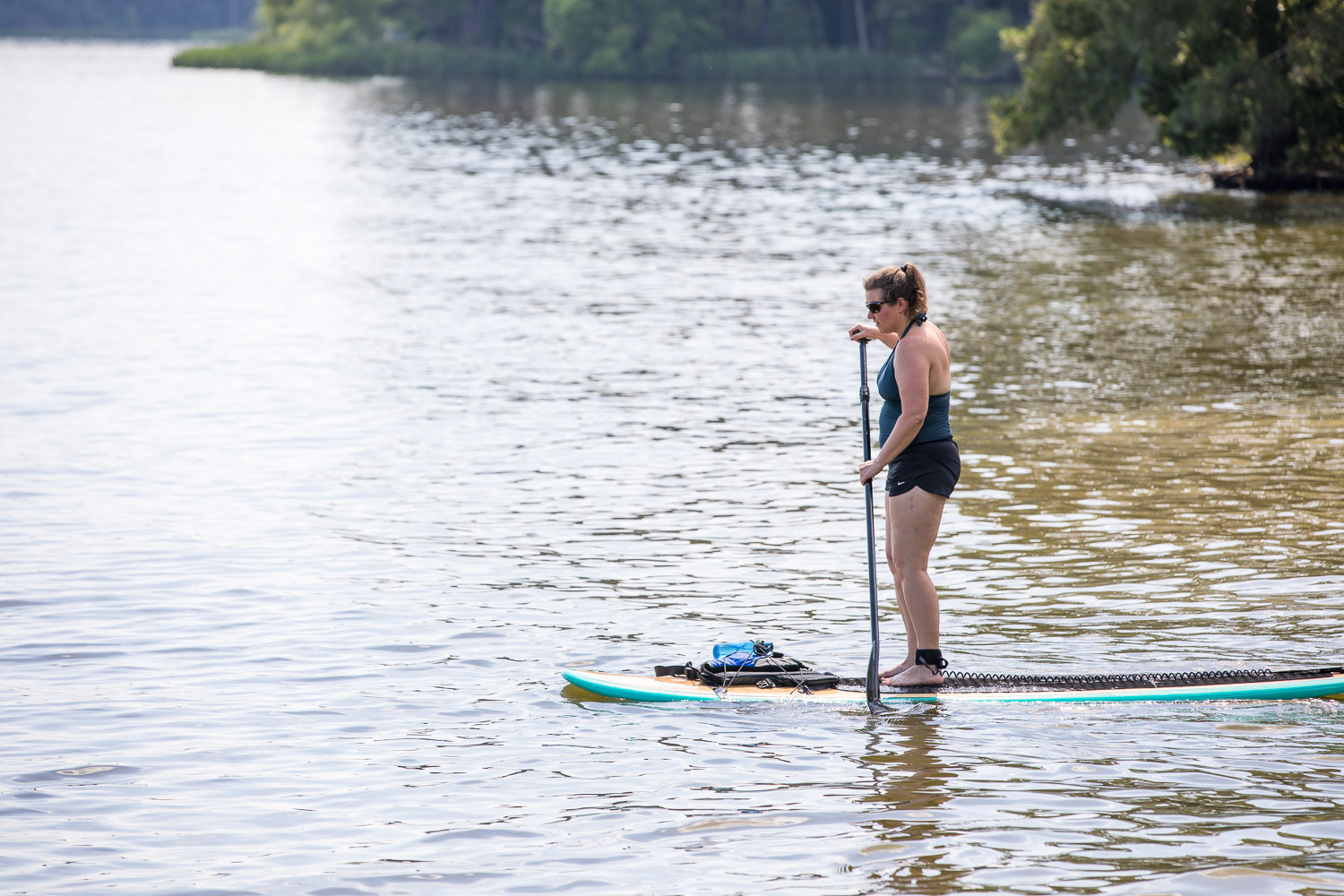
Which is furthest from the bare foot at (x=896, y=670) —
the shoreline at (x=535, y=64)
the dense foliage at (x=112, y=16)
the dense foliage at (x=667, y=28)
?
the dense foliage at (x=112, y=16)

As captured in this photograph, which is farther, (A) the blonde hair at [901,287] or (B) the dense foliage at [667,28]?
(B) the dense foliage at [667,28]

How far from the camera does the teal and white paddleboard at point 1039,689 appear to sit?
26.7 ft

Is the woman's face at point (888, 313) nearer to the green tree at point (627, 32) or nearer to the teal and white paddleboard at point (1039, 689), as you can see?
the teal and white paddleboard at point (1039, 689)

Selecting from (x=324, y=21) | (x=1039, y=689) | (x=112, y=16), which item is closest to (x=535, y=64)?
(x=324, y=21)

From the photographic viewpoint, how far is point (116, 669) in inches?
368

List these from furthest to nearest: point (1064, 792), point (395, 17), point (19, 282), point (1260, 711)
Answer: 1. point (395, 17)
2. point (19, 282)
3. point (1260, 711)
4. point (1064, 792)

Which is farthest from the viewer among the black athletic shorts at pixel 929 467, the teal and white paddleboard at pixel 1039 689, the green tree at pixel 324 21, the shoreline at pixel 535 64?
the green tree at pixel 324 21

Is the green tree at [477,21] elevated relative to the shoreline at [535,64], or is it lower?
elevated

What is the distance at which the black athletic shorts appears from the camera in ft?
26.1

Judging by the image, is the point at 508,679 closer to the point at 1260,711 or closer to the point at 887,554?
the point at 887,554

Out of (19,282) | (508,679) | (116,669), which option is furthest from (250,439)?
(19,282)

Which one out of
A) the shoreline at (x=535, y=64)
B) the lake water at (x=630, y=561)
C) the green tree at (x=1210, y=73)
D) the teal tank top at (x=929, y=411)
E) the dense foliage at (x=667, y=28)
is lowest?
the lake water at (x=630, y=561)

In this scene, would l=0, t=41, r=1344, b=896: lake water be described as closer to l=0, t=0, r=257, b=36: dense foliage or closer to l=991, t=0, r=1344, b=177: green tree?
l=991, t=0, r=1344, b=177: green tree

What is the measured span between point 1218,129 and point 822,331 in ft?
52.9
